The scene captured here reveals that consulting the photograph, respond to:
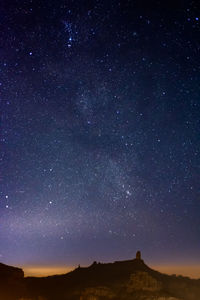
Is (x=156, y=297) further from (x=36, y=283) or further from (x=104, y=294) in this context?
(x=36, y=283)

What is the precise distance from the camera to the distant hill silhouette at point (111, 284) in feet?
452

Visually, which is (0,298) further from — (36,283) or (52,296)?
(36,283)

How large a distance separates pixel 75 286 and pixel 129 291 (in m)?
27.5

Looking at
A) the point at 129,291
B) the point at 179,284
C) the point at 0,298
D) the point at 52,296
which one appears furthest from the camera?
the point at 179,284

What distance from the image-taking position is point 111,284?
505 feet

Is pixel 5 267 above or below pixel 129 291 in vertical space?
above

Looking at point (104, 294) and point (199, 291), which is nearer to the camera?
point (104, 294)

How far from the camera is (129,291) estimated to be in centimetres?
14825

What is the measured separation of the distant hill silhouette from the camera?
138 meters

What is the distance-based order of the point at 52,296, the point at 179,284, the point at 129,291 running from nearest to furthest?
the point at 52,296 < the point at 129,291 < the point at 179,284

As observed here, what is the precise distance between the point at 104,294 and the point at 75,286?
53.3ft

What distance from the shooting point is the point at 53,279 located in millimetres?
163750

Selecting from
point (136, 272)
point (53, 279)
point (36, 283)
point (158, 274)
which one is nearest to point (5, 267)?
point (36, 283)

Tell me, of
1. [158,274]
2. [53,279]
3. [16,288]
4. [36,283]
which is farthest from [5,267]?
[158,274]
